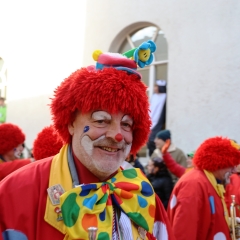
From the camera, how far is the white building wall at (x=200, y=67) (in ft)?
22.3

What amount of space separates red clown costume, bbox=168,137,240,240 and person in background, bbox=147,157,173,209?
131cm


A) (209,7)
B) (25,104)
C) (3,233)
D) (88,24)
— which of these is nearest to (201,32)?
(209,7)

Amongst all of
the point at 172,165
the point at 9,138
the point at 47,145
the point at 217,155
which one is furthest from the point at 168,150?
the point at 47,145

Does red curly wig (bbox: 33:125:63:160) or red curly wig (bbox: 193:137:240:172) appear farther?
red curly wig (bbox: 193:137:240:172)

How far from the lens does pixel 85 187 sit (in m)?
2.26

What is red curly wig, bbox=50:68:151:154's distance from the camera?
233cm

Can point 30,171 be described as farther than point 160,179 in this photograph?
No

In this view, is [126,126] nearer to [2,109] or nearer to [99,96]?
[99,96]

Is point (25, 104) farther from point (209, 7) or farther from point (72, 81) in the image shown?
point (72, 81)

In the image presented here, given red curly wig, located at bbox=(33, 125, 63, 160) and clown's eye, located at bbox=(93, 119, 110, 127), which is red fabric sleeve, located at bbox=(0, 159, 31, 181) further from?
clown's eye, located at bbox=(93, 119, 110, 127)

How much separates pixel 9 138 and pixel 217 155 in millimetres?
2089

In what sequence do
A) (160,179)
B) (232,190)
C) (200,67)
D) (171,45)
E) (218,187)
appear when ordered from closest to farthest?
1. (218,187)
2. (232,190)
3. (160,179)
4. (200,67)
5. (171,45)

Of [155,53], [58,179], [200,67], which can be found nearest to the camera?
[58,179]

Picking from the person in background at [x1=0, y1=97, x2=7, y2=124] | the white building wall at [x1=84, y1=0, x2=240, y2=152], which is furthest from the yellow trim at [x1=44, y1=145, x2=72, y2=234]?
the person in background at [x1=0, y1=97, x2=7, y2=124]
